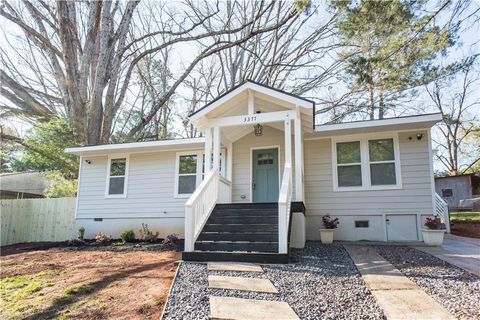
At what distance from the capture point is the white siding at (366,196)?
290 inches

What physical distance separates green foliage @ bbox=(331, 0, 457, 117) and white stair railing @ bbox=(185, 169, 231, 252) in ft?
13.0

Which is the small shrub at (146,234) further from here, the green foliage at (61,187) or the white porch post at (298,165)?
the green foliage at (61,187)

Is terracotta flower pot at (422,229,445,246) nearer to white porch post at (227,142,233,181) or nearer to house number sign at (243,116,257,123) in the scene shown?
house number sign at (243,116,257,123)

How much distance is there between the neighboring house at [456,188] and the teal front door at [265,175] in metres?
13.7

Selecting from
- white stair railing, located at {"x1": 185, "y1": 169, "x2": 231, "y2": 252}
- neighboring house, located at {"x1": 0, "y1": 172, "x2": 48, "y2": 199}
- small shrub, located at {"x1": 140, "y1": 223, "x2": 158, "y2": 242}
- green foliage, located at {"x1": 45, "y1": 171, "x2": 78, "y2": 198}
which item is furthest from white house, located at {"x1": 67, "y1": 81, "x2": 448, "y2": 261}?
neighboring house, located at {"x1": 0, "y1": 172, "x2": 48, "y2": 199}

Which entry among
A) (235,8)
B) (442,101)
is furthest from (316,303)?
(442,101)

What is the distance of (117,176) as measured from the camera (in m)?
9.89

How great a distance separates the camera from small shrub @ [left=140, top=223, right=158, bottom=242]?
879cm

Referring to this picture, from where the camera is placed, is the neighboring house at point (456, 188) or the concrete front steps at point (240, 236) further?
the neighboring house at point (456, 188)

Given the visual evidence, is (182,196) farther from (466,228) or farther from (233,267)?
(466,228)

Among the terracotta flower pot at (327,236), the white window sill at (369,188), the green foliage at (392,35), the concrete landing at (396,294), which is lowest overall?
the concrete landing at (396,294)

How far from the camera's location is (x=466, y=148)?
980 inches

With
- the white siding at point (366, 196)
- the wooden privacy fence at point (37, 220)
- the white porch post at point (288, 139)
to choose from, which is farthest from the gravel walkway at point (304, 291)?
the wooden privacy fence at point (37, 220)

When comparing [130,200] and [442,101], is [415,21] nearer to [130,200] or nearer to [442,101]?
[130,200]
